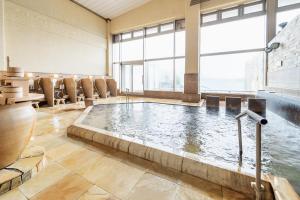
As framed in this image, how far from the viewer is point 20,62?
5926mm

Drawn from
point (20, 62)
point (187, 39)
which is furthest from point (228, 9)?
point (20, 62)

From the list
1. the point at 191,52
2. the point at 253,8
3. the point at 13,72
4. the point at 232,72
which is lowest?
the point at 13,72

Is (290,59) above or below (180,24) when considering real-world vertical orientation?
below

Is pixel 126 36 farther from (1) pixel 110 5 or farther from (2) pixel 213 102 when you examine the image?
(2) pixel 213 102

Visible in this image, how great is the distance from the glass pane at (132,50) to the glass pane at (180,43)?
7.02ft

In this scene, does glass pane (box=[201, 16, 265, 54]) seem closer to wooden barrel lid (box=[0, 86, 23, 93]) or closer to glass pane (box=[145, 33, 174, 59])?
glass pane (box=[145, 33, 174, 59])

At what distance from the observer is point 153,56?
29.1 feet

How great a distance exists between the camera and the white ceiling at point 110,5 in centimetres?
812

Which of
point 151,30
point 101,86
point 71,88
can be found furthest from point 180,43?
point 71,88

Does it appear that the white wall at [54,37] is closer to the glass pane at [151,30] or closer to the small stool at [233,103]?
the glass pane at [151,30]

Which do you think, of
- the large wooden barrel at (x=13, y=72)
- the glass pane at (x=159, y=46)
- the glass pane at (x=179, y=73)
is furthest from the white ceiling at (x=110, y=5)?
the large wooden barrel at (x=13, y=72)

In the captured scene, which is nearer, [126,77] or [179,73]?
[179,73]

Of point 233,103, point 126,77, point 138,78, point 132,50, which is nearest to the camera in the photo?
point 233,103

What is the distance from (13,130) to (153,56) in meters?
8.09
